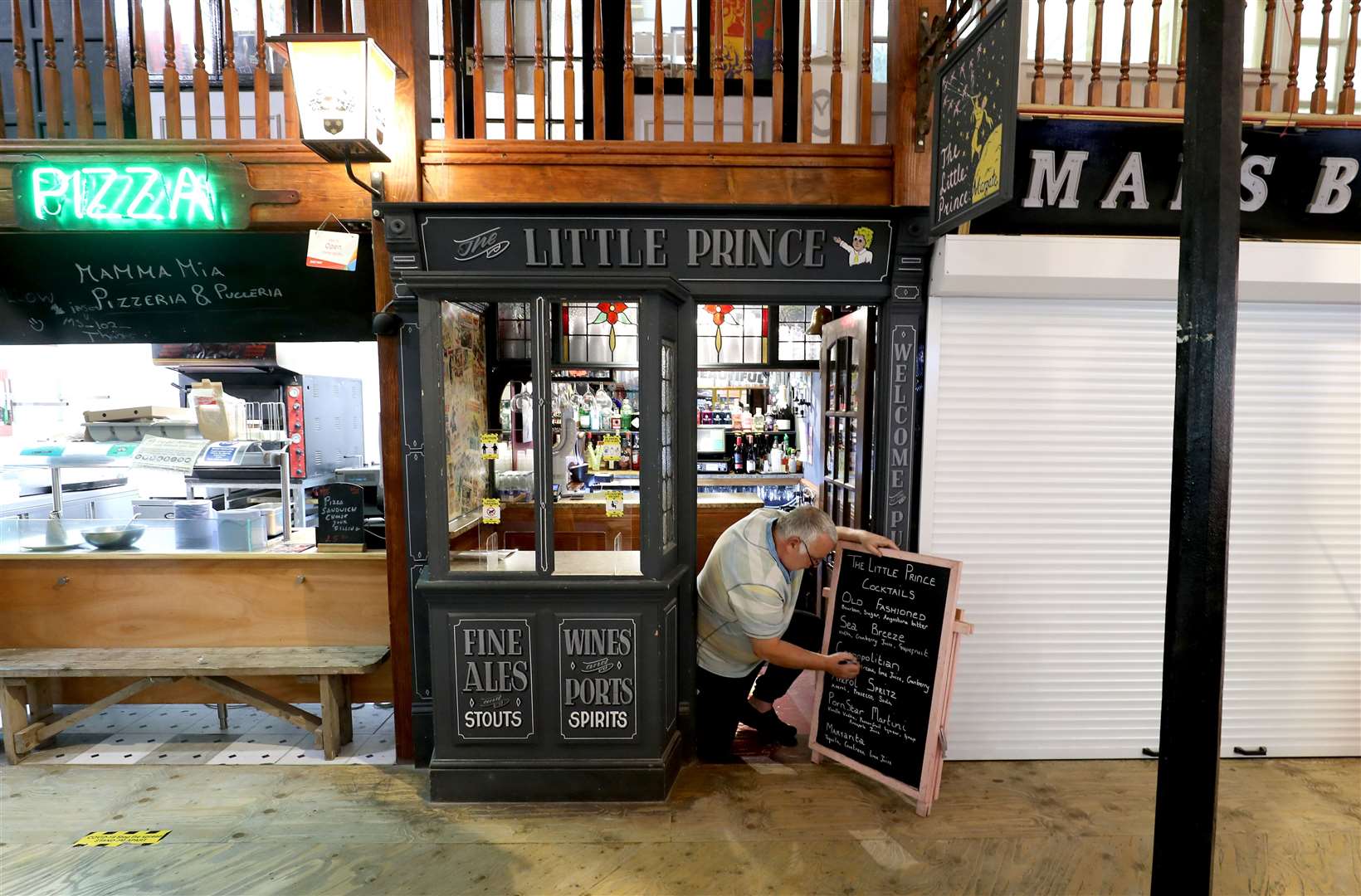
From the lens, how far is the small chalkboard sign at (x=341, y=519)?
474 cm

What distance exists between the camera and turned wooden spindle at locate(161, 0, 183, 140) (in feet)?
13.5

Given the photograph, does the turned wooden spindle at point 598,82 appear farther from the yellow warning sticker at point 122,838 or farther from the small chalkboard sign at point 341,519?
the yellow warning sticker at point 122,838

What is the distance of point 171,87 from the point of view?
13.6ft

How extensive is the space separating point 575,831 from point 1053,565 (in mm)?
3030

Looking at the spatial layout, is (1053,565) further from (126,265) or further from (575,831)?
(126,265)

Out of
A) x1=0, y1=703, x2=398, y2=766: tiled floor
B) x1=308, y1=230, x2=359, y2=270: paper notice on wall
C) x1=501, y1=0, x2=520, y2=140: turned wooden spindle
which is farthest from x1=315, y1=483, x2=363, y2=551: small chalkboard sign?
x1=501, y1=0, x2=520, y2=140: turned wooden spindle

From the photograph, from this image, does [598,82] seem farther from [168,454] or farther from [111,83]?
[168,454]

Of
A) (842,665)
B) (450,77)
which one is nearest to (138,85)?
(450,77)

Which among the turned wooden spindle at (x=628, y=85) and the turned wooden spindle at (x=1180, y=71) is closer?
the turned wooden spindle at (x=1180, y=71)

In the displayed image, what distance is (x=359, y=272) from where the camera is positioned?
15.3 ft

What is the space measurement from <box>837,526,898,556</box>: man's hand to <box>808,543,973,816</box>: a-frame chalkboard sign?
1.5 inches

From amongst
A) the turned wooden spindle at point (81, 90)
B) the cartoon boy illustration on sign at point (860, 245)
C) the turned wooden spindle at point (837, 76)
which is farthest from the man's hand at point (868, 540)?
the turned wooden spindle at point (81, 90)

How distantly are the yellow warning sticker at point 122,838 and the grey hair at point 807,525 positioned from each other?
3434mm

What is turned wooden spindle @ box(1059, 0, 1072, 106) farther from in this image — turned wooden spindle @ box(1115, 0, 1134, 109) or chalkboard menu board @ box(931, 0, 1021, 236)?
chalkboard menu board @ box(931, 0, 1021, 236)
